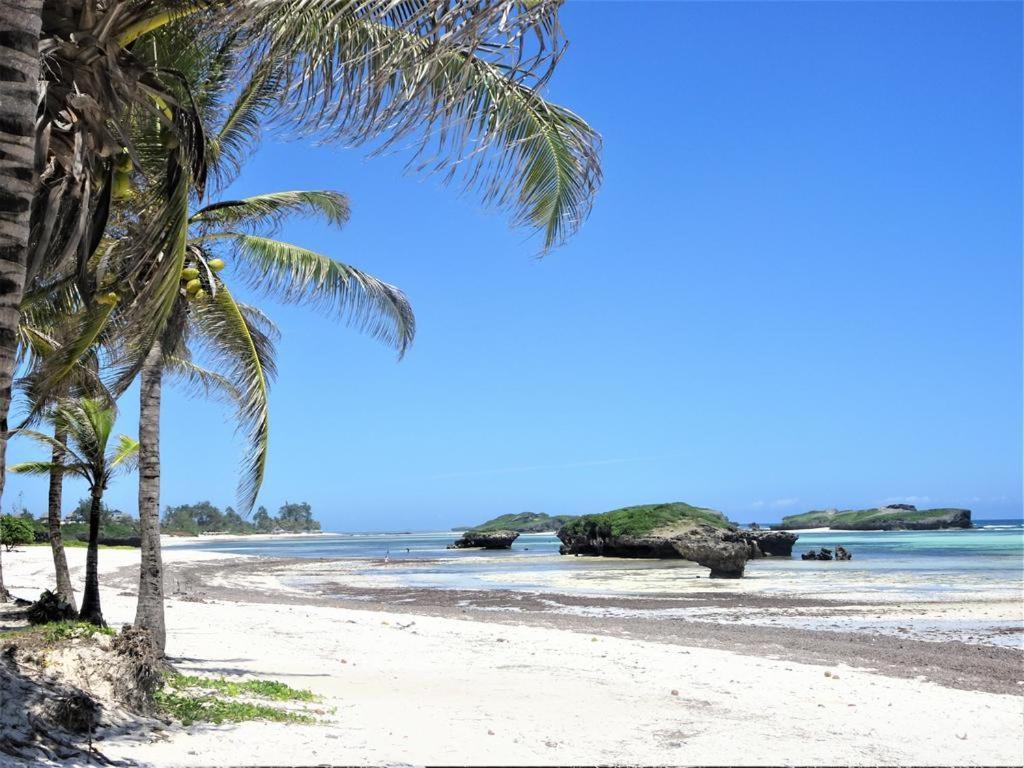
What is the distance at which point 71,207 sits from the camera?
627 centimetres

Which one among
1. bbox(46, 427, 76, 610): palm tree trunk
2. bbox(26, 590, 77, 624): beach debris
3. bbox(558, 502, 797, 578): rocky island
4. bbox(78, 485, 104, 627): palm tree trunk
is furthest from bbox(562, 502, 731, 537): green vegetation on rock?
bbox(26, 590, 77, 624): beach debris

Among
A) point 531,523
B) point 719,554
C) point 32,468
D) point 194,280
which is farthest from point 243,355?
point 531,523

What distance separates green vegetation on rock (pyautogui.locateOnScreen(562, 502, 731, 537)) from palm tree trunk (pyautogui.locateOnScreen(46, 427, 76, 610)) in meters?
37.9

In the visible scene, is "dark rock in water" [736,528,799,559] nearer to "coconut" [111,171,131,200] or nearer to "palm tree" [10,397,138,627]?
"palm tree" [10,397,138,627]

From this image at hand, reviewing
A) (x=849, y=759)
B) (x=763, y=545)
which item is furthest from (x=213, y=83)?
(x=763, y=545)

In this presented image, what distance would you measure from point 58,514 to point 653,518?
39181mm

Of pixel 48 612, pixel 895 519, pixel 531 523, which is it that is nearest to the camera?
pixel 48 612

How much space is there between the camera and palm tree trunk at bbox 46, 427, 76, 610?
14656 millimetres

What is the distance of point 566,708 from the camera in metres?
8.86

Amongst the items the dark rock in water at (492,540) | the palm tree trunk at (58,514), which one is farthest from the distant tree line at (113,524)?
the dark rock in water at (492,540)

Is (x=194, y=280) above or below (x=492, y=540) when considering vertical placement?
above

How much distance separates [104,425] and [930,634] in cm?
1513

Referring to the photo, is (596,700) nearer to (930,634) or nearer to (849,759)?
(849,759)

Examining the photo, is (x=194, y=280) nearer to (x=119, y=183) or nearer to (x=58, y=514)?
(x=119, y=183)
